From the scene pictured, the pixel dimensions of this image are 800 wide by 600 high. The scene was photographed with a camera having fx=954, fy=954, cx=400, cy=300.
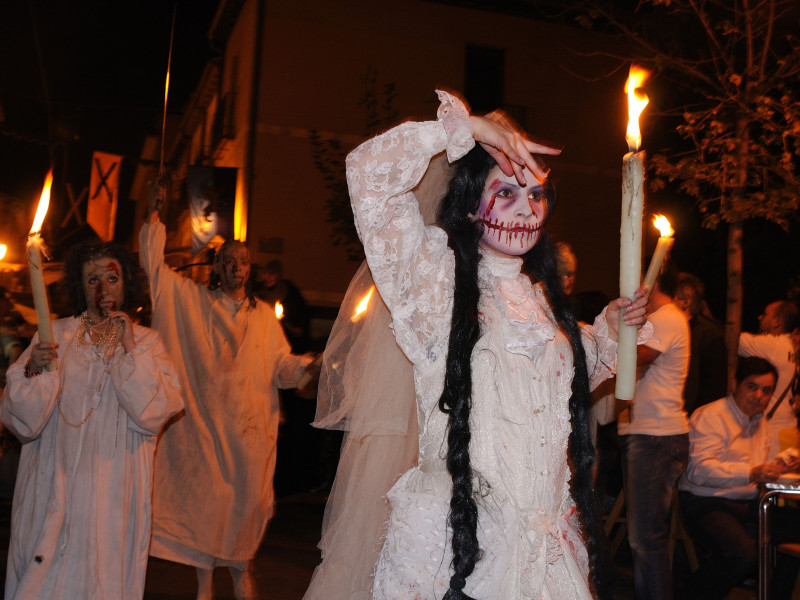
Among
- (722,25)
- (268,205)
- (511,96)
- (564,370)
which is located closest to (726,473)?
(564,370)

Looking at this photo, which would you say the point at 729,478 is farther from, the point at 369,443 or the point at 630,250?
the point at 630,250

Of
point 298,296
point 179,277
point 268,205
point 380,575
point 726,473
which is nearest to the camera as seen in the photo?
point 380,575

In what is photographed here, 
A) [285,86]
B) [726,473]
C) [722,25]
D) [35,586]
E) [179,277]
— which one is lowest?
[35,586]

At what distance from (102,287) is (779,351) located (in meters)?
5.29

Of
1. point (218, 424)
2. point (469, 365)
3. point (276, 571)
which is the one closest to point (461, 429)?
point (469, 365)

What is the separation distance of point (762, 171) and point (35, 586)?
778cm

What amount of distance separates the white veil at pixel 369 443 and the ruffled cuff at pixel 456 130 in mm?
397

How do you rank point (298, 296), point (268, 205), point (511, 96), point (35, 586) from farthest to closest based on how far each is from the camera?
point (511, 96) → point (268, 205) → point (298, 296) → point (35, 586)

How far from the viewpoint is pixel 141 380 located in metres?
4.77

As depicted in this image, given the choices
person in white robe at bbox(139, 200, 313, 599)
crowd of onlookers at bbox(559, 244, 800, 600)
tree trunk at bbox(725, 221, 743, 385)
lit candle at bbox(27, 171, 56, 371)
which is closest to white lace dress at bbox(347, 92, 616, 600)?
lit candle at bbox(27, 171, 56, 371)

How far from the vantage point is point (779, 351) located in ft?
25.0

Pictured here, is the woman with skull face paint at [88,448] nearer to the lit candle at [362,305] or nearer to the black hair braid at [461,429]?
the lit candle at [362,305]

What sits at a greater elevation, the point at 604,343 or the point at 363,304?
the point at 363,304

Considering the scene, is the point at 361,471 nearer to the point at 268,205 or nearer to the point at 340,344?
the point at 340,344
